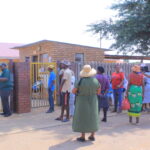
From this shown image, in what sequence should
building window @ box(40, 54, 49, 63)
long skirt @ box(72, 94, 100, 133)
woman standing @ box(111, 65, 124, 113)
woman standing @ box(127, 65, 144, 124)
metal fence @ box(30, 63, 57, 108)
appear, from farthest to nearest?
building window @ box(40, 54, 49, 63), metal fence @ box(30, 63, 57, 108), woman standing @ box(111, 65, 124, 113), woman standing @ box(127, 65, 144, 124), long skirt @ box(72, 94, 100, 133)

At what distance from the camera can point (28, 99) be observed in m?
9.03

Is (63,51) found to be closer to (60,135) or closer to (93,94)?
(60,135)

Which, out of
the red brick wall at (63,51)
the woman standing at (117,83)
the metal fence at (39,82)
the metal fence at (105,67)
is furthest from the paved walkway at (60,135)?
the red brick wall at (63,51)

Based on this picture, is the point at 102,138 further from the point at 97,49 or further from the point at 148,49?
the point at 148,49

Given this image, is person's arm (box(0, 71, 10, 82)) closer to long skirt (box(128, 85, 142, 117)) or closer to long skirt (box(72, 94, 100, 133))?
long skirt (box(72, 94, 100, 133))

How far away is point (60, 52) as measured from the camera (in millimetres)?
12867

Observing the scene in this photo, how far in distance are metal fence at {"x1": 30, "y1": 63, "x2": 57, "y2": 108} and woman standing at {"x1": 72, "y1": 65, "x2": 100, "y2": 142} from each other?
4.83m

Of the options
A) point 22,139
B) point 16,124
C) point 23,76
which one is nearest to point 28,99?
point 23,76

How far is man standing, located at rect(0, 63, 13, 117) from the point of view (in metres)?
8.12

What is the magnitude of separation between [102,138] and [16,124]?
2.66 meters

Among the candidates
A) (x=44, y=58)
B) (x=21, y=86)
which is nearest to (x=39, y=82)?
(x=21, y=86)

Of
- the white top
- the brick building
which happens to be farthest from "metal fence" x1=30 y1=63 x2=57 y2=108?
the white top

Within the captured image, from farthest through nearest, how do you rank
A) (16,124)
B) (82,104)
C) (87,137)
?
(16,124) < (87,137) < (82,104)

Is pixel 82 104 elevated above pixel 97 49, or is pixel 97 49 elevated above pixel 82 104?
pixel 97 49
